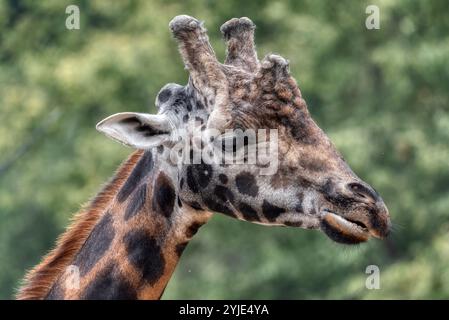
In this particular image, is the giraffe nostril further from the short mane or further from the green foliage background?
the green foliage background

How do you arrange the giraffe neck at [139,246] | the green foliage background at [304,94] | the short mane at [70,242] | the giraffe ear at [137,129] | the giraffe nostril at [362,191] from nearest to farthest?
1. the giraffe nostril at [362,191]
2. the giraffe ear at [137,129]
3. the giraffe neck at [139,246]
4. the short mane at [70,242]
5. the green foliage background at [304,94]

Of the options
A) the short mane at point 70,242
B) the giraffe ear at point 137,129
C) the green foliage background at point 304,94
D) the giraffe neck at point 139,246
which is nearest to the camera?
the giraffe ear at point 137,129

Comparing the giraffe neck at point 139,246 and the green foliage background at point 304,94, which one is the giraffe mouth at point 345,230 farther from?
the green foliage background at point 304,94

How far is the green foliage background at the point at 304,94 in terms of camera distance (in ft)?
75.9

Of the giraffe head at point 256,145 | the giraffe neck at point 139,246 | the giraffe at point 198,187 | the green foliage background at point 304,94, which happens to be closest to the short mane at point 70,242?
the giraffe at point 198,187

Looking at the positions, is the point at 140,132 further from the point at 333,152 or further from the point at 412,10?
the point at 412,10

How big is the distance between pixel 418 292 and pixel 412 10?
5.70 metres

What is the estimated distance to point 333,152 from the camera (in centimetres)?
828

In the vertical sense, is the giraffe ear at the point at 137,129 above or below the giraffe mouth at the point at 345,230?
above

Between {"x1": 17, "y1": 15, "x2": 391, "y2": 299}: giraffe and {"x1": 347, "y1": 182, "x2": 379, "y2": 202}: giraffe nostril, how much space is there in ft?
0.03

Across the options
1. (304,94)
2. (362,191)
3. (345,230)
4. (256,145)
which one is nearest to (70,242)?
(256,145)

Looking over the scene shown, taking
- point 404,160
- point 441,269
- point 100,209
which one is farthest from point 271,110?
point 404,160

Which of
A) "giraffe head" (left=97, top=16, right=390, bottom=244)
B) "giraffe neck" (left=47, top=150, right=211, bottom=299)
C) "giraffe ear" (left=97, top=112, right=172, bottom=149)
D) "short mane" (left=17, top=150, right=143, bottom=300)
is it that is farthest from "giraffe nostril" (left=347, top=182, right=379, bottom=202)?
"short mane" (left=17, top=150, right=143, bottom=300)

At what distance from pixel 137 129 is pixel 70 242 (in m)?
1.08
